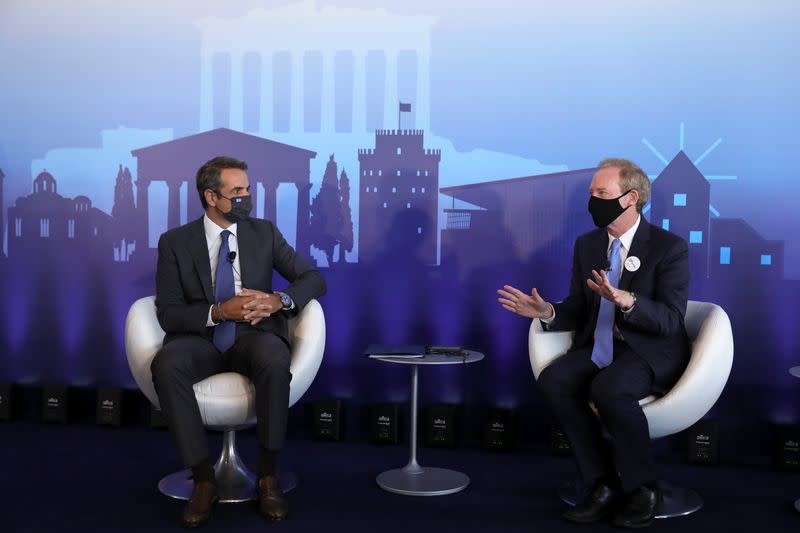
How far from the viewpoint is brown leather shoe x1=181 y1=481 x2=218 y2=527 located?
126 inches

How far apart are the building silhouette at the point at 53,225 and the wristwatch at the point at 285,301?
1.95m

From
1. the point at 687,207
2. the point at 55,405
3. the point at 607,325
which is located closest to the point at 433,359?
the point at 607,325

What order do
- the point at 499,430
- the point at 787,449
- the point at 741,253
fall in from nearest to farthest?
the point at 787,449, the point at 741,253, the point at 499,430

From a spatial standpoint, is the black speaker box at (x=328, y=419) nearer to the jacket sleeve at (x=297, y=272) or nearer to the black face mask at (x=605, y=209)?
the jacket sleeve at (x=297, y=272)

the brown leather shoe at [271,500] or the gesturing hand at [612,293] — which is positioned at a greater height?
the gesturing hand at [612,293]

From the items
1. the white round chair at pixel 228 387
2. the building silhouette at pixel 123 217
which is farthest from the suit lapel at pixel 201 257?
the building silhouette at pixel 123 217

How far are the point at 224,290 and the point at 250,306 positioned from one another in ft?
0.89

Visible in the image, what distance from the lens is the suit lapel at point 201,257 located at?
12.2ft

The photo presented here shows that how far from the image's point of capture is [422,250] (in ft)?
15.6

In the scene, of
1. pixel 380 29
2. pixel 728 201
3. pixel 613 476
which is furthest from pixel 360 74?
pixel 613 476

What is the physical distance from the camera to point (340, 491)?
3.73 metres

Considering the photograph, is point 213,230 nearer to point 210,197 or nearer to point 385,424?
point 210,197

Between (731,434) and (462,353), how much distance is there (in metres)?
1.58

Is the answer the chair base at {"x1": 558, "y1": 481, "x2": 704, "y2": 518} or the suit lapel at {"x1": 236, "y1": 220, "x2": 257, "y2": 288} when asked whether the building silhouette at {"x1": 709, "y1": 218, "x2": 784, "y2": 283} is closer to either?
the chair base at {"x1": 558, "y1": 481, "x2": 704, "y2": 518}
